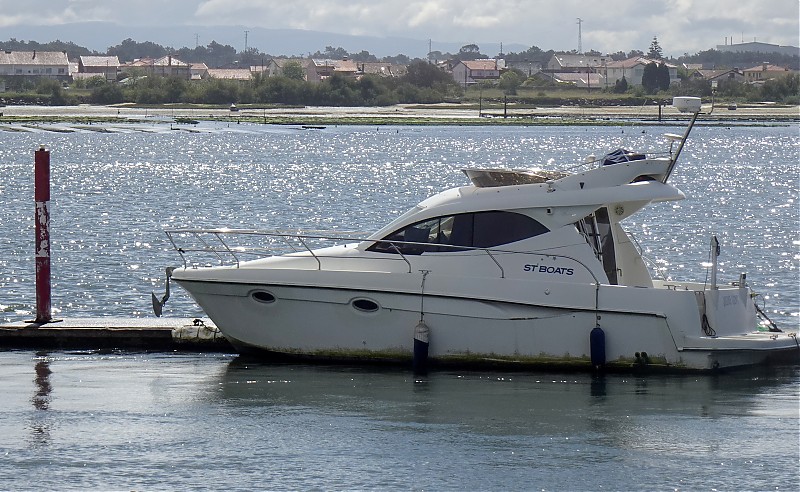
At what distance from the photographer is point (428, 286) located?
16.9m

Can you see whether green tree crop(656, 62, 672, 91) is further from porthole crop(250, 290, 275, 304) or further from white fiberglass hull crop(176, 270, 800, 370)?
porthole crop(250, 290, 275, 304)

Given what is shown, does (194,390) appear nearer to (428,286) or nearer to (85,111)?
(428,286)

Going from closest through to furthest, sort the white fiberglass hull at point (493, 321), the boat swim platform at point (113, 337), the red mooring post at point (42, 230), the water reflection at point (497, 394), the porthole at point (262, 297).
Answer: the water reflection at point (497, 394) → the white fiberglass hull at point (493, 321) → the porthole at point (262, 297) → the red mooring post at point (42, 230) → the boat swim platform at point (113, 337)

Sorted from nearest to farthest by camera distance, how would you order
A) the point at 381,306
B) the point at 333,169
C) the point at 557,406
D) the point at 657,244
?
the point at 557,406
the point at 381,306
the point at 657,244
the point at 333,169

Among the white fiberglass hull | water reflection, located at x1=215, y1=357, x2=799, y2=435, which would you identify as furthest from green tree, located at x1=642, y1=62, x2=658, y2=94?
water reflection, located at x1=215, y1=357, x2=799, y2=435

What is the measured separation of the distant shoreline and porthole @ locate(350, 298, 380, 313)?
413 feet

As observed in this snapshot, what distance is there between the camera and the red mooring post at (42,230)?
18500mm

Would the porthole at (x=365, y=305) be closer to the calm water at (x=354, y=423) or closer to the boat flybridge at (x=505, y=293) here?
the boat flybridge at (x=505, y=293)

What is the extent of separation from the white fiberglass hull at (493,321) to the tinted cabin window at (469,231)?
2.01 ft

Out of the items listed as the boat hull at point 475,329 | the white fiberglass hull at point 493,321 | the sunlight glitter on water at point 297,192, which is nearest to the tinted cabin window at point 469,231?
the white fiberglass hull at point 493,321

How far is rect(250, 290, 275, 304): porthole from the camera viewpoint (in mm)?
17547

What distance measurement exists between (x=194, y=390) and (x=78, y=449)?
3006mm

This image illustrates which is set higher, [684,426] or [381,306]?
[381,306]

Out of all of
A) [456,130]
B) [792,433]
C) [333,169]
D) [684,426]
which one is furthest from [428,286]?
[456,130]
